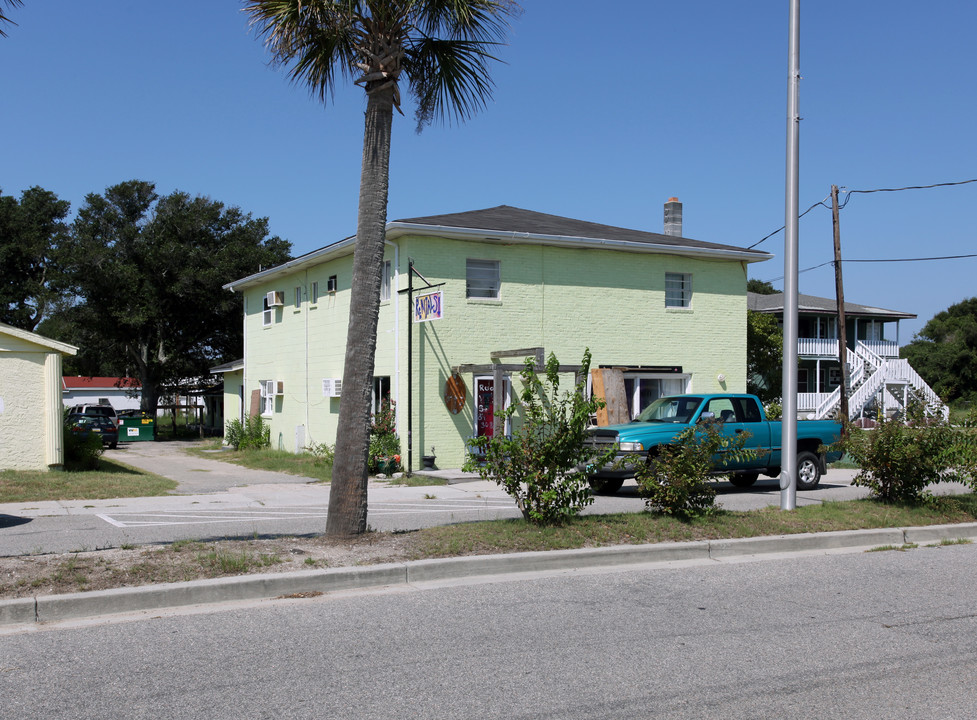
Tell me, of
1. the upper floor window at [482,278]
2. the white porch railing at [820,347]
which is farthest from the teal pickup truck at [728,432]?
the white porch railing at [820,347]

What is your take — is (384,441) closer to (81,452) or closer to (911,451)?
(81,452)

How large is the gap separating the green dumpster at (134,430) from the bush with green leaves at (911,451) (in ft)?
112

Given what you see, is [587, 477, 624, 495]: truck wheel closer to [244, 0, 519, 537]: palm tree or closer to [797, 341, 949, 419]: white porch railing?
[244, 0, 519, 537]: palm tree

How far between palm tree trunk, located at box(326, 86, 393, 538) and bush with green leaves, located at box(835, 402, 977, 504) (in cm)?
662

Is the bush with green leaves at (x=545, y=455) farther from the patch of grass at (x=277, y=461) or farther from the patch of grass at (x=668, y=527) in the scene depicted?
the patch of grass at (x=277, y=461)

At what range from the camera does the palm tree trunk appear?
9.16 m

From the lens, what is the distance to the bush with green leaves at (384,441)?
65.8 feet

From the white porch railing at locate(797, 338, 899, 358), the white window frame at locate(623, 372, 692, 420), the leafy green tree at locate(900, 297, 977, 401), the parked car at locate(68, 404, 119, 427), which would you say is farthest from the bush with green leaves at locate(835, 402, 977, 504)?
the leafy green tree at locate(900, 297, 977, 401)

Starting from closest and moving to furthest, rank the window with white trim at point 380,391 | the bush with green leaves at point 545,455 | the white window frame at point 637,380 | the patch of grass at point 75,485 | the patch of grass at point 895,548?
1. the bush with green leaves at point 545,455
2. the patch of grass at point 895,548
3. the patch of grass at point 75,485
4. the window with white trim at point 380,391
5. the white window frame at point 637,380

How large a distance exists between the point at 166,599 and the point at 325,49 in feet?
19.6

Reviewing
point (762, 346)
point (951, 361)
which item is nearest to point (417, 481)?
point (762, 346)

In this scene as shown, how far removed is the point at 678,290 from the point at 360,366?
55.3 feet

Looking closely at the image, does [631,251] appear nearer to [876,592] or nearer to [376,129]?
[376,129]

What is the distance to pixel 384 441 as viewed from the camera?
20.4 m
